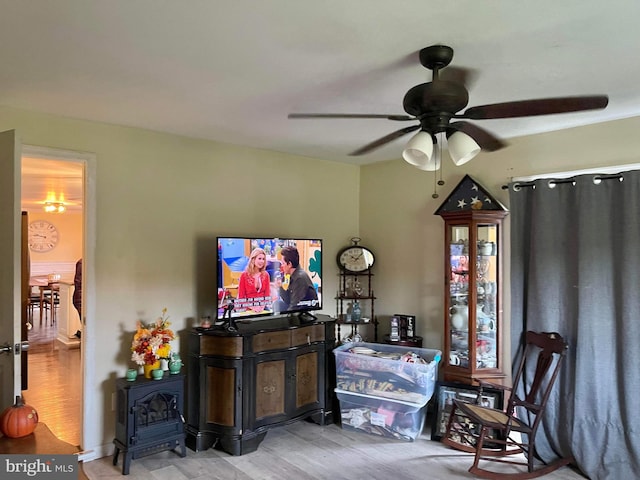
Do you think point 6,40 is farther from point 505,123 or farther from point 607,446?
point 607,446

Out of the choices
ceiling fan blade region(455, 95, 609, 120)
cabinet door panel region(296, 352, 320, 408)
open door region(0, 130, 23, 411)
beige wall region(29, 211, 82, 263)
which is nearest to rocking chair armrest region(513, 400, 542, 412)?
cabinet door panel region(296, 352, 320, 408)

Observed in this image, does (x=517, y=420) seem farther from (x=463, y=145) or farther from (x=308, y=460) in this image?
(x=463, y=145)

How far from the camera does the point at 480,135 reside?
7.55 ft

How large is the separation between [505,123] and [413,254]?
1633 mm

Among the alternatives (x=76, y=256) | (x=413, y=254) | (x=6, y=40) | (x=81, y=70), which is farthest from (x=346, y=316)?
(x=76, y=256)

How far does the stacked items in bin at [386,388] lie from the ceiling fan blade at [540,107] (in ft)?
7.69

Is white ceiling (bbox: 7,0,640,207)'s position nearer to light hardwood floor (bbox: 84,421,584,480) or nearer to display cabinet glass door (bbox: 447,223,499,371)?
display cabinet glass door (bbox: 447,223,499,371)

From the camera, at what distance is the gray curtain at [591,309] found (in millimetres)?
3104

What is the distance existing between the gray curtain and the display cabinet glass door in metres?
0.30

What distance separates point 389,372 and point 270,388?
38.8 inches

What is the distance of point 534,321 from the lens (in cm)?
358

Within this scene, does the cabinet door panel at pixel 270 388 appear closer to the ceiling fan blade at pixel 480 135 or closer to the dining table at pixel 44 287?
the ceiling fan blade at pixel 480 135

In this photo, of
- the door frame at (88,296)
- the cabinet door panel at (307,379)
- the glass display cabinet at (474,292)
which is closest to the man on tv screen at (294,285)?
the cabinet door panel at (307,379)

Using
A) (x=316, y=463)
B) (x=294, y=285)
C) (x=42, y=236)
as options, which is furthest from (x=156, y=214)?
A: (x=42, y=236)
